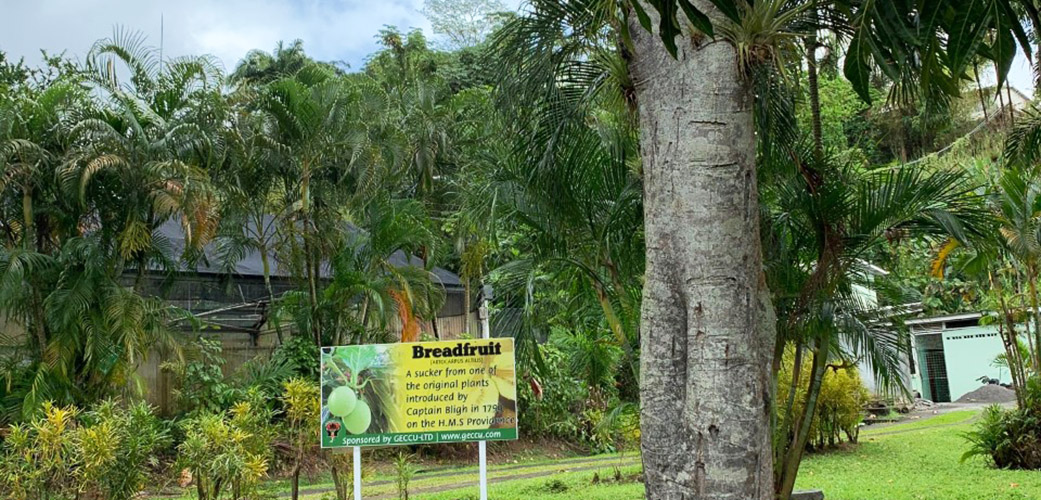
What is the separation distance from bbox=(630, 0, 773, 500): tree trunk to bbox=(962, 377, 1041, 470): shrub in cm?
736

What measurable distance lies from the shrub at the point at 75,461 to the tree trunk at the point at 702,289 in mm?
4075

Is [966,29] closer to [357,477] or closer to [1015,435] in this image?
[357,477]

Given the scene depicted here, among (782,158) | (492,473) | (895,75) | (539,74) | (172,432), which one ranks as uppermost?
(539,74)

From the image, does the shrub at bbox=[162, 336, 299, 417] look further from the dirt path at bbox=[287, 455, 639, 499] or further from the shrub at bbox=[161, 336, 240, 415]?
the dirt path at bbox=[287, 455, 639, 499]

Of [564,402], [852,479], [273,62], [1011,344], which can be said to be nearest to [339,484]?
[852,479]

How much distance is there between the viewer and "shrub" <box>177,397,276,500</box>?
616cm

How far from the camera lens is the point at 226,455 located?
6.13 meters

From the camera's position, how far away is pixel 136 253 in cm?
1073

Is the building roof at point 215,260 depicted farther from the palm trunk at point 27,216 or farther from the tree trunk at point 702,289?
the tree trunk at point 702,289

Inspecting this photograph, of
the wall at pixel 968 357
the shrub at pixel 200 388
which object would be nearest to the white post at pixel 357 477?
the shrub at pixel 200 388

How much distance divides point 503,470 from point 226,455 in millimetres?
7368

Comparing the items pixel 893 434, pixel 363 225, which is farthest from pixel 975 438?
pixel 363 225

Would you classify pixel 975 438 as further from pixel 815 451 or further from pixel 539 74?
pixel 539 74

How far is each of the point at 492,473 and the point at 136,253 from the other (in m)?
5.86
